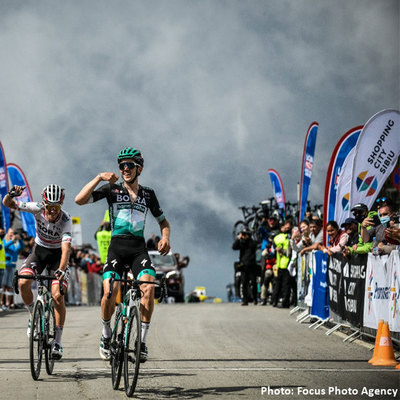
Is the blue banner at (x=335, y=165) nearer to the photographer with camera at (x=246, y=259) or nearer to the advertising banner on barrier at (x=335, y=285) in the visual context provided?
the advertising banner on barrier at (x=335, y=285)

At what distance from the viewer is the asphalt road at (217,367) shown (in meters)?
7.87

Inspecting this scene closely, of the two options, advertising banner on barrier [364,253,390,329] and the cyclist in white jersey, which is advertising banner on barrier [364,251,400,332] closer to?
advertising banner on barrier [364,253,390,329]

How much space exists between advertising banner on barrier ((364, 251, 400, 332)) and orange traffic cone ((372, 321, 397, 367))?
581 mm

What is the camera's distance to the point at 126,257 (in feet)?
28.0

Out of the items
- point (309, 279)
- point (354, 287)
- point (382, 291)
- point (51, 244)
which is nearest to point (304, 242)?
point (309, 279)

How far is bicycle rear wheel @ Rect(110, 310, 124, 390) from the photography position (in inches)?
301

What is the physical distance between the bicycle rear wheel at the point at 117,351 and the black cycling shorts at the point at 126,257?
1.67ft

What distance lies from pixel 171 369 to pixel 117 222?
2103 millimetres

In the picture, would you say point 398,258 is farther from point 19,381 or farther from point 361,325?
point 19,381

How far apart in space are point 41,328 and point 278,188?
23460 mm

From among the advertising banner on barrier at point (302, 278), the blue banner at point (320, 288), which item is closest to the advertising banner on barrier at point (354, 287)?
the blue banner at point (320, 288)

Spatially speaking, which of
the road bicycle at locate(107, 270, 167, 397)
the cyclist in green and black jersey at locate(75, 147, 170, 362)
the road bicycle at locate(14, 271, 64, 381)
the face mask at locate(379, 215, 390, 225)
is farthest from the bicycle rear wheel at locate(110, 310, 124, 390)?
the face mask at locate(379, 215, 390, 225)

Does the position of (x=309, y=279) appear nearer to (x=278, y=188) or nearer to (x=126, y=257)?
(x=126, y=257)

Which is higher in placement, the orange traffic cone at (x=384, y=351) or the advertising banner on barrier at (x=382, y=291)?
the advertising banner on barrier at (x=382, y=291)
